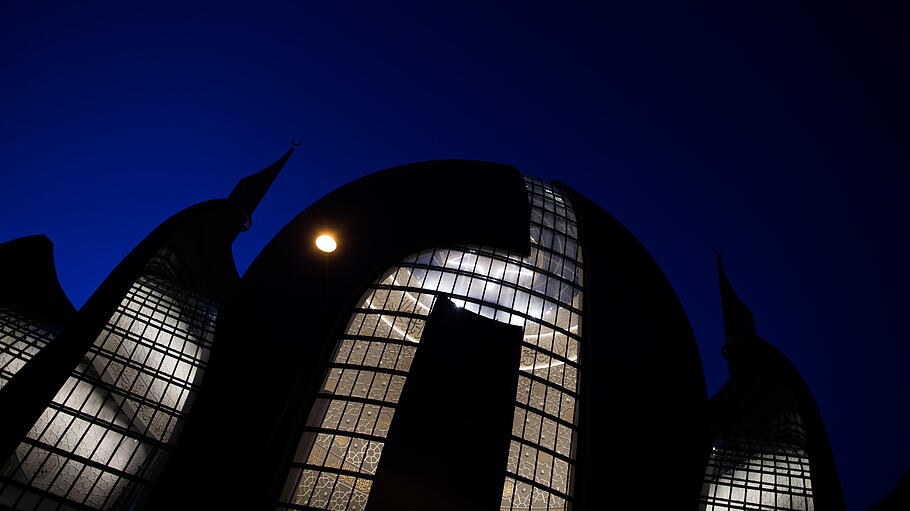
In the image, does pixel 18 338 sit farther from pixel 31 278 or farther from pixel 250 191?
pixel 250 191

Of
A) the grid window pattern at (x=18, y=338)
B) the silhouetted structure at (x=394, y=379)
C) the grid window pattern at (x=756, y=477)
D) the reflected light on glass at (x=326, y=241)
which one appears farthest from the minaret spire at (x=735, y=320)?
the grid window pattern at (x=18, y=338)

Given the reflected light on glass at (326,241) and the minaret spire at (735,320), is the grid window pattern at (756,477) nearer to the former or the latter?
the minaret spire at (735,320)

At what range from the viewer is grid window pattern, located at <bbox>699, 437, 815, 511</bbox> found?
16484 mm

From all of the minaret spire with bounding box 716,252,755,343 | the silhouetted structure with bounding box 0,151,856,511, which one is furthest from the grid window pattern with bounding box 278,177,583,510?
the minaret spire with bounding box 716,252,755,343

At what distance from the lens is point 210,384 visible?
54.0 ft

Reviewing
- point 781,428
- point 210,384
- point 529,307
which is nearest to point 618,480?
point 529,307

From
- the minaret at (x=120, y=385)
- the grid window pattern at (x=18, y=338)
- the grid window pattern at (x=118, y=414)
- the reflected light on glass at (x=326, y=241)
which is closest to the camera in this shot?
the reflected light on glass at (x=326, y=241)

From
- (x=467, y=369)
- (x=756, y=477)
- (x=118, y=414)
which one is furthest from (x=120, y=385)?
(x=756, y=477)

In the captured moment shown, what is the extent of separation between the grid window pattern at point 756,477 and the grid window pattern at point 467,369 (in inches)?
224

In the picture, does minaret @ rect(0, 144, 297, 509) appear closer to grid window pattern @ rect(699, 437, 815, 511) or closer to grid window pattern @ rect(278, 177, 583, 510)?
grid window pattern @ rect(278, 177, 583, 510)

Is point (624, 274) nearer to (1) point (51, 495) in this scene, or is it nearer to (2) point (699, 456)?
(2) point (699, 456)

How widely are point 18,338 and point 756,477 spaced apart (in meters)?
23.1

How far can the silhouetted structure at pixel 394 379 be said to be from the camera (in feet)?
43.7

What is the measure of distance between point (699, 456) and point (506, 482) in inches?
311
